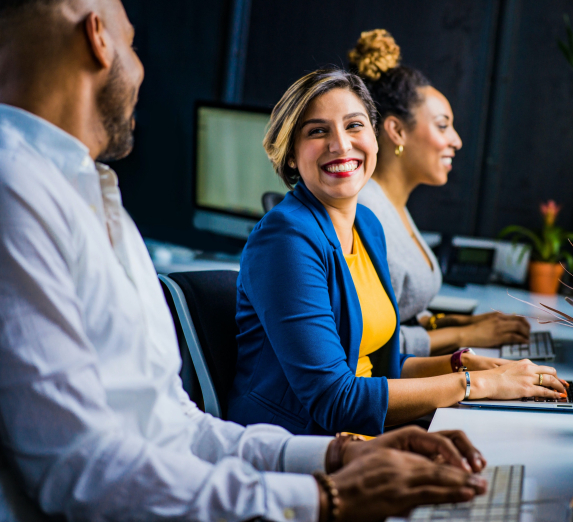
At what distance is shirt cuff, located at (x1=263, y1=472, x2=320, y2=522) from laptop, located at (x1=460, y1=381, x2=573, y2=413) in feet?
1.96

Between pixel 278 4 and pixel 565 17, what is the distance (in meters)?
1.47

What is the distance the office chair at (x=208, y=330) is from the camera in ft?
4.26

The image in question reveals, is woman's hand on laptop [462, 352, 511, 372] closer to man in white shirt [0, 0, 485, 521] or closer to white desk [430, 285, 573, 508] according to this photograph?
white desk [430, 285, 573, 508]

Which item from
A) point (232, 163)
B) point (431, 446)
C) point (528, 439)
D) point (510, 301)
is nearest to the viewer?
point (431, 446)

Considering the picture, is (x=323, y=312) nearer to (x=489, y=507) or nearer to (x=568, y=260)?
(x=489, y=507)

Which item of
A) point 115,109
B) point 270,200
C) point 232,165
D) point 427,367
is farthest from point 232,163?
point 115,109

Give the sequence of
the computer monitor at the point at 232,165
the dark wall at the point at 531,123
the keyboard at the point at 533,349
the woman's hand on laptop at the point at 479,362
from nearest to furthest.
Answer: the woman's hand on laptop at the point at 479,362 < the keyboard at the point at 533,349 < the computer monitor at the point at 232,165 < the dark wall at the point at 531,123

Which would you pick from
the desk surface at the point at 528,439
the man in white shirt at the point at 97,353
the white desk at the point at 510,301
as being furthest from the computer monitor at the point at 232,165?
the man in white shirt at the point at 97,353

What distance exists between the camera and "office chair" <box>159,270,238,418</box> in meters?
1.30

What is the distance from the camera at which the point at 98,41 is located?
81cm

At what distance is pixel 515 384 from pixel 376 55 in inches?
47.5

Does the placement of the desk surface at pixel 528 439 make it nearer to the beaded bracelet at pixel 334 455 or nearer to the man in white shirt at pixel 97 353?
the man in white shirt at pixel 97 353

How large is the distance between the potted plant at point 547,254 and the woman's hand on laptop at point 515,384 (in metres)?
1.39

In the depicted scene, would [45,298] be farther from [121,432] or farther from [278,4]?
[278,4]
